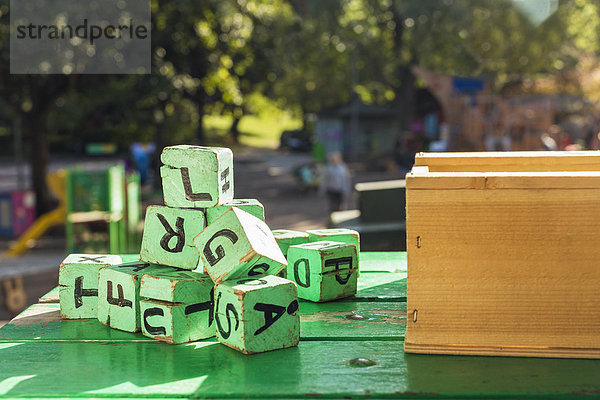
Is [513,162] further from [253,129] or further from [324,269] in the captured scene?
[253,129]

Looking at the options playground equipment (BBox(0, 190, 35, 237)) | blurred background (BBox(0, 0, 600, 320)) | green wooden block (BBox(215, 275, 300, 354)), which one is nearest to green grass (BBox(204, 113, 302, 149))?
blurred background (BBox(0, 0, 600, 320))

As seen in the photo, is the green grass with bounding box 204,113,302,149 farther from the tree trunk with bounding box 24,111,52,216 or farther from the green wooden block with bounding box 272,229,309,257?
Answer: the green wooden block with bounding box 272,229,309,257

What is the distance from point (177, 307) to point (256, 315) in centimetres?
31

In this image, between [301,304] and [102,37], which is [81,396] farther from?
[102,37]

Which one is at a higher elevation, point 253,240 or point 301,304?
point 253,240

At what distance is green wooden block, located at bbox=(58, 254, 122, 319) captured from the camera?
10.6 feet

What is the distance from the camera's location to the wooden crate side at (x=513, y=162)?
10.2 feet

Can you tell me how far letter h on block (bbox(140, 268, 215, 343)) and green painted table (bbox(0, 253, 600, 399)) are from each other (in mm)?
48

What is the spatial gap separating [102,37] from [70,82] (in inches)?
51.3

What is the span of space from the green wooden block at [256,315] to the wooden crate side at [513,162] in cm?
82

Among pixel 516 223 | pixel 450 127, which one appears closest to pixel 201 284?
pixel 516 223

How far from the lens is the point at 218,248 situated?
2.87 m

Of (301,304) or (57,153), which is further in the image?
(57,153)

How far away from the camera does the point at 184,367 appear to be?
2.55 m
